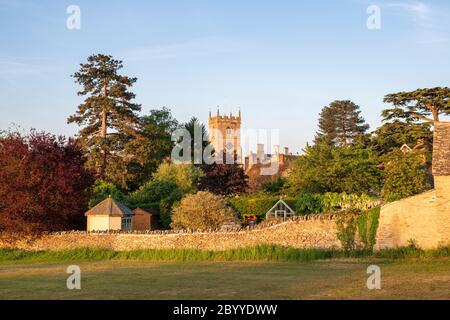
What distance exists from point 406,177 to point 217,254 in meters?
19.3

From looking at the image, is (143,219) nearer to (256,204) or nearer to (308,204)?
(256,204)

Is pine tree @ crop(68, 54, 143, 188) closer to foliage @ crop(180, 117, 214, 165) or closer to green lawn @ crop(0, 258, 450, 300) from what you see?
foliage @ crop(180, 117, 214, 165)

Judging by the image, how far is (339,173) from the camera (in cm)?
4609

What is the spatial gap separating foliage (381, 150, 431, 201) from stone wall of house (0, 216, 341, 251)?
14765mm

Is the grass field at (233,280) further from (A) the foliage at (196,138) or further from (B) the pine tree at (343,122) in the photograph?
(B) the pine tree at (343,122)

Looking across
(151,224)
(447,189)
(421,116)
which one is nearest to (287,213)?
(151,224)

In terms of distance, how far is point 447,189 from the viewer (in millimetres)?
24703

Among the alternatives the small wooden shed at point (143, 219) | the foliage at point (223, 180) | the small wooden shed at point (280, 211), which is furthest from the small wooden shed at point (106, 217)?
the foliage at point (223, 180)

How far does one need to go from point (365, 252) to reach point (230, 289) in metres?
10.9

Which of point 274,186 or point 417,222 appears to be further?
point 274,186

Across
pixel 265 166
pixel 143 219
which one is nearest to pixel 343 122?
pixel 265 166

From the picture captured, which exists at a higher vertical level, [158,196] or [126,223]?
[158,196]

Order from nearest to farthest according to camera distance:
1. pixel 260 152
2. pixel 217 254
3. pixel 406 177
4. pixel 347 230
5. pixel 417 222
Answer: pixel 417 222 → pixel 347 230 → pixel 217 254 → pixel 406 177 → pixel 260 152

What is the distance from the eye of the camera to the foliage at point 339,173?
45.4m
